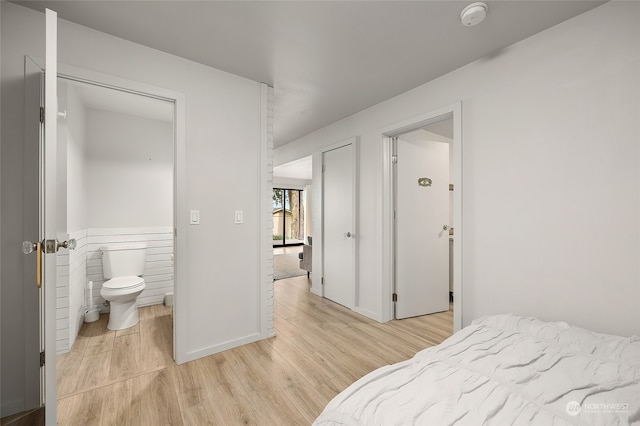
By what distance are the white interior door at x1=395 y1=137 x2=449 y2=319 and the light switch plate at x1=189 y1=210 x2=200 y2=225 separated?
2.04 metres

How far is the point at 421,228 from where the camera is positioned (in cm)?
321

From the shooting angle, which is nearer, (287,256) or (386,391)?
(386,391)

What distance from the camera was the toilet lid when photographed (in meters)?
2.71

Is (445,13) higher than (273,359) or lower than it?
higher

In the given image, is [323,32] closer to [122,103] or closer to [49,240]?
[49,240]

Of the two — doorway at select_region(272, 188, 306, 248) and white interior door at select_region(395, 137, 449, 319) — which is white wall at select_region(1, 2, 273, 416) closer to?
white interior door at select_region(395, 137, 449, 319)

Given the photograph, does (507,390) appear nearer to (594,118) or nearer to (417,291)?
(594,118)

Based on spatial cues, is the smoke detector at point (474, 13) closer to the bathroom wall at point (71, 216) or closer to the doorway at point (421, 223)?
the doorway at point (421, 223)

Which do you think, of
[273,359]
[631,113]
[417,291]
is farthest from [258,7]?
[417,291]

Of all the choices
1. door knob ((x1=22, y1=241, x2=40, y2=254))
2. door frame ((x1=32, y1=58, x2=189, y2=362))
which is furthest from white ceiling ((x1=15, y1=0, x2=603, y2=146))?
door knob ((x1=22, y1=241, x2=40, y2=254))

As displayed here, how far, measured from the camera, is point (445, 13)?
1.68m

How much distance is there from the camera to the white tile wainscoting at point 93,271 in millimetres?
2291

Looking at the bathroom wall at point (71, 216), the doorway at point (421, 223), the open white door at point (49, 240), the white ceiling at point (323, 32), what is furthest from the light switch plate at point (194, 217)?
the doorway at point (421, 223)

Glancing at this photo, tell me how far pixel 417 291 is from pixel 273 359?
5.93 ft
